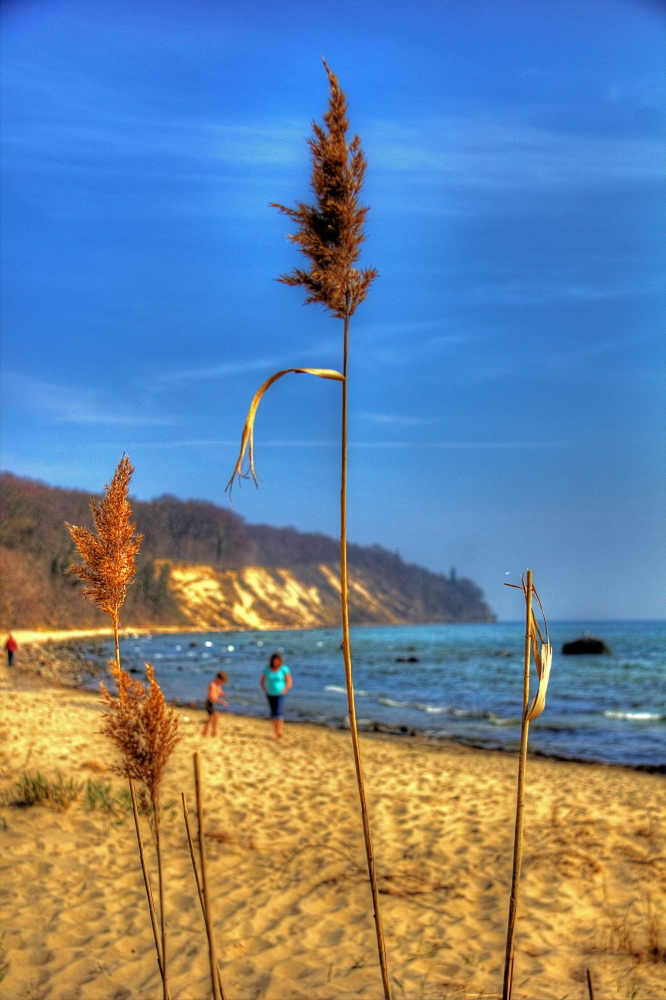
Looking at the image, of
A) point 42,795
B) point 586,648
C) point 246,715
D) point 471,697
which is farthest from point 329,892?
point 586,648

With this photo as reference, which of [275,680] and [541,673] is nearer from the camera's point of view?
[541,673]

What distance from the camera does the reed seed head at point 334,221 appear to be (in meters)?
2.04

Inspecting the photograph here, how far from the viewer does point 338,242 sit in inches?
83.1

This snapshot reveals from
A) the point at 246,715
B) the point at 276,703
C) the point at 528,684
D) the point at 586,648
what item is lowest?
the point at 586,648

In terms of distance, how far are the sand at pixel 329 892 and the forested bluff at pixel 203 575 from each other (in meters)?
23.2

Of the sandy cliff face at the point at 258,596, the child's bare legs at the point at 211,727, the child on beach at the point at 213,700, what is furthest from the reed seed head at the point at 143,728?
the sandy cliff face at the point at 258,596

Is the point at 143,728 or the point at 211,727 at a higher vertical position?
the point at 143,728

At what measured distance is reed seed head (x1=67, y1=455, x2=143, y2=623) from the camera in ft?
6.59

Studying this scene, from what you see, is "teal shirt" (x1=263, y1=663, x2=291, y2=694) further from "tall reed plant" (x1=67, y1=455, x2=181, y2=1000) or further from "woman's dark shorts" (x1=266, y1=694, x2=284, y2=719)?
"tall reed plant" (x1=67, y1=455, x2=181, y2=1000)

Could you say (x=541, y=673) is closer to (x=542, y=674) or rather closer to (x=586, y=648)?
(x=542, y=674)

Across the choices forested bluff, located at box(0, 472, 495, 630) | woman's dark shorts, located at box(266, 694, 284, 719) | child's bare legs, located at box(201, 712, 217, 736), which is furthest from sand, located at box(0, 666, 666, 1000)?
forested bluff, located at box(0, 472, 495, 630)

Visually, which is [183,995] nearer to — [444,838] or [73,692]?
[444,838]

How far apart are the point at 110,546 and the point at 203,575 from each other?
304 feet

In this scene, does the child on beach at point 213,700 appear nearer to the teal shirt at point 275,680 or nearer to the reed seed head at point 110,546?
the teal shirt at point 275,680
